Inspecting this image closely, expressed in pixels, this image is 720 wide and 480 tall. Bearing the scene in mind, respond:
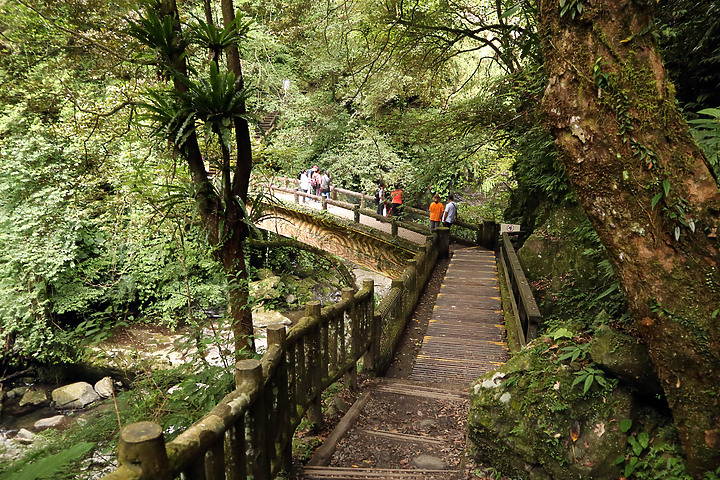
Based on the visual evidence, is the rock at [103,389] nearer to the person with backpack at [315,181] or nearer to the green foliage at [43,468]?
the person with backpack at [315,181]

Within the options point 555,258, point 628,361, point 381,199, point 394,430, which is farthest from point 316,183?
point 628,361

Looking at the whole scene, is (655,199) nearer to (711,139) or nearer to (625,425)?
(711,139)

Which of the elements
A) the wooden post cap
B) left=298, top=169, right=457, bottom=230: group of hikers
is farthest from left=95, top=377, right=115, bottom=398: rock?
the wooden post cap

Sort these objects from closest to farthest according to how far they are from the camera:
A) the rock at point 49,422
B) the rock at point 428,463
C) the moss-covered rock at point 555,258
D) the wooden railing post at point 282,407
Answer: the wooden railing post at point 282,407 → the rock at point 428,463 → the moss-covered rock at point 555,258 → the rock at point 49,422

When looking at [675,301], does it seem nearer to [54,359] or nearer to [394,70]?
[394,70]

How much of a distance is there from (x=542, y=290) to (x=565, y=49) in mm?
6619

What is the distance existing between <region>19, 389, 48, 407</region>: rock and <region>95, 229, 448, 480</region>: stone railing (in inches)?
412

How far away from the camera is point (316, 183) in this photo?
642 inches

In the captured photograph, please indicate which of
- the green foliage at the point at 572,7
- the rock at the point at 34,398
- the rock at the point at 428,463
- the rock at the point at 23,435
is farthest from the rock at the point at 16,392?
the green foliage at the point at 572,7

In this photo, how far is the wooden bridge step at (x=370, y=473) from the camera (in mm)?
3387

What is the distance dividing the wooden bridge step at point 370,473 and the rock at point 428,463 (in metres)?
0.23

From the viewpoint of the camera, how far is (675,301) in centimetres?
228

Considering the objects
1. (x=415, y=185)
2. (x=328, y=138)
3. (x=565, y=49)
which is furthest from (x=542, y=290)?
(x=328, y=138)

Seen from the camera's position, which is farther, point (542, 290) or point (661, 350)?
point (542, 290)
